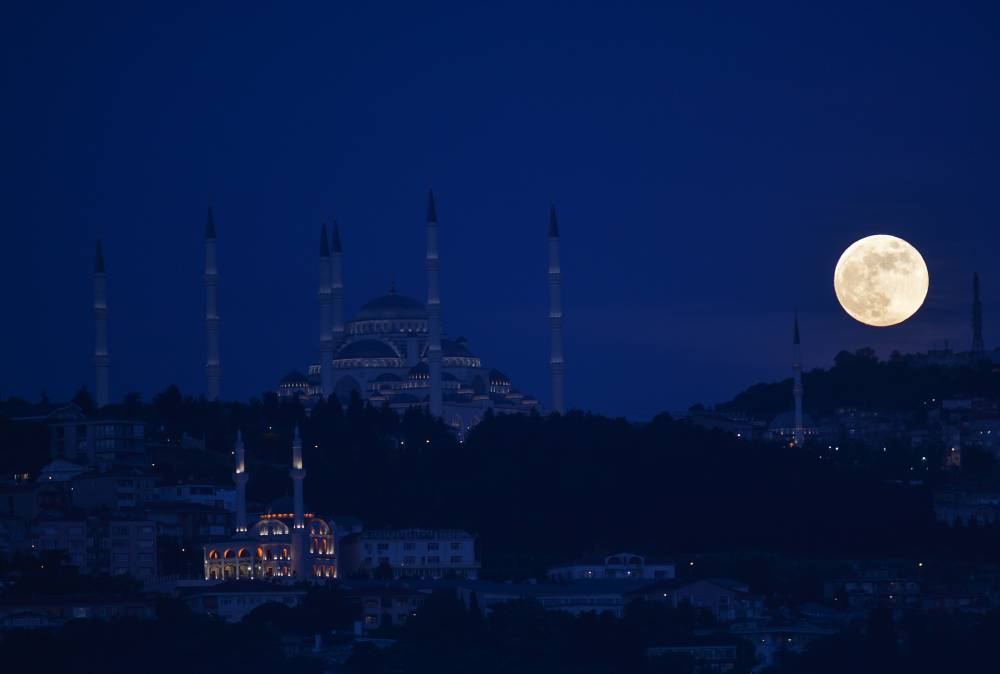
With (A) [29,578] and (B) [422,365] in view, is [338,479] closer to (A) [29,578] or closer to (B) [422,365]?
(A) [29,578]

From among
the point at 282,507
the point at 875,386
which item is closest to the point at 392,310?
the point at 875,386

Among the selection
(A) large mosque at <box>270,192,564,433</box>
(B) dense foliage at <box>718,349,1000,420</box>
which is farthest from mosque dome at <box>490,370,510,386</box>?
(B) dense foliage at <box>718,349,1000,420</box>

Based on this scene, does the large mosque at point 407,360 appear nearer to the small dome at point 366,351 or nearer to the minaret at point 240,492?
the small dome at point 366,351

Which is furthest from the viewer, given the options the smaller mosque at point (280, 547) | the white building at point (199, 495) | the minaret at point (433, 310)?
the minaret at point (433, 310)

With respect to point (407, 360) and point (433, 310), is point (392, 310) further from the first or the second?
point (433, 310)

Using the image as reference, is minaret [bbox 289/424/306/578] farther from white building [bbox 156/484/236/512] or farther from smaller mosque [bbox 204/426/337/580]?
white building [bbox 156/484/236/512]

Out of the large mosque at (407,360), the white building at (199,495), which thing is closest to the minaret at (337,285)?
the large mosque at (407,360)

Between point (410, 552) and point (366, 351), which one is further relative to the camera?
point (366, 351)
